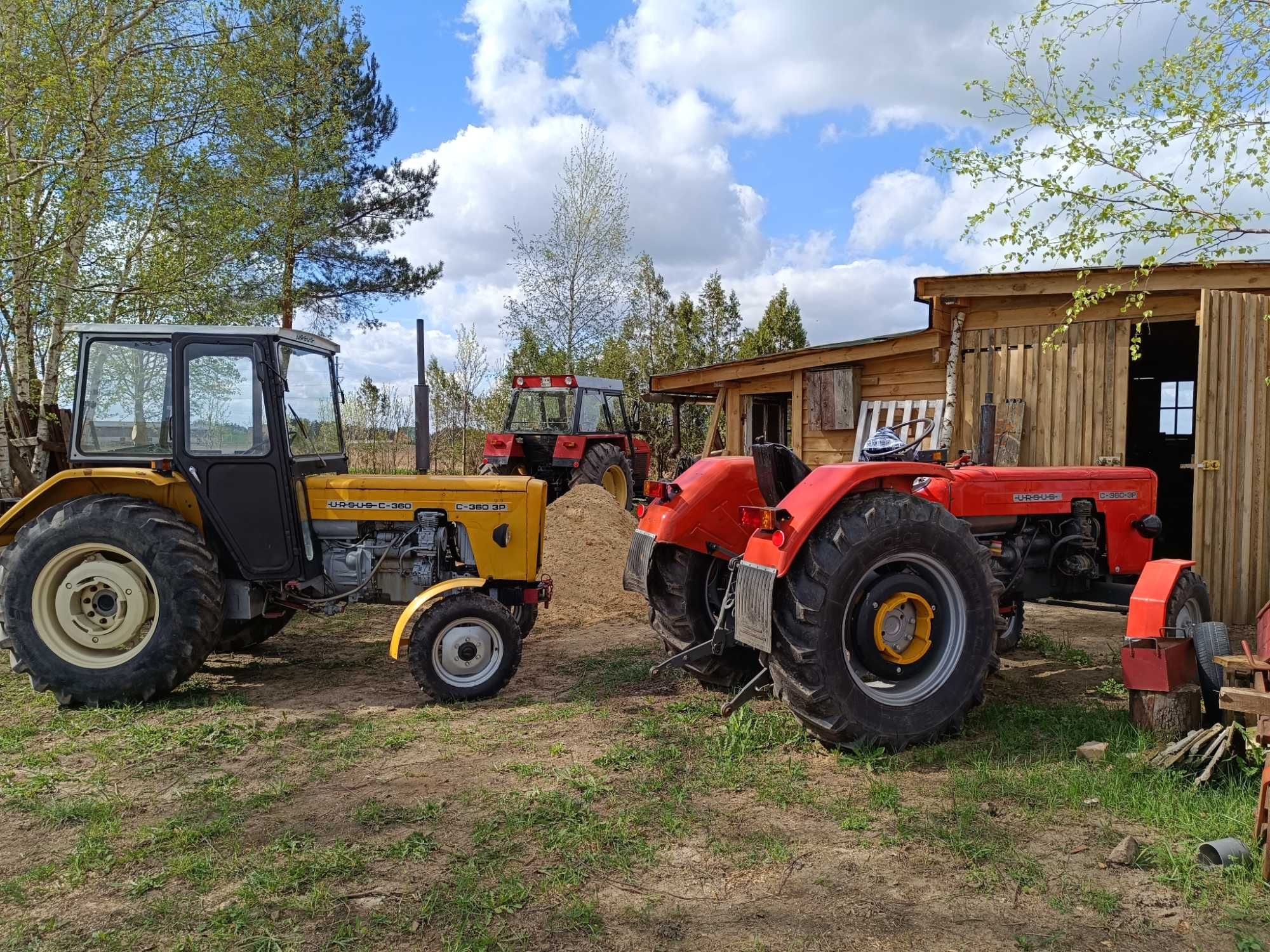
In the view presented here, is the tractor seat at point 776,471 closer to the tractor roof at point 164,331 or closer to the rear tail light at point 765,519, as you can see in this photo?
the rear tail light at point 765,519

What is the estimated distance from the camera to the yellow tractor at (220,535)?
15.9 ft

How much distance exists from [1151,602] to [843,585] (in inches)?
60.9

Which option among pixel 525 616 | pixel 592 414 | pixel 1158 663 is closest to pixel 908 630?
pixel 1158 663

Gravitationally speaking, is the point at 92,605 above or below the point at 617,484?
below

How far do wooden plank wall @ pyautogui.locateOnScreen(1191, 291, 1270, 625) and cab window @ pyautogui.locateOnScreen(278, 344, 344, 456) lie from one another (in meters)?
6.50

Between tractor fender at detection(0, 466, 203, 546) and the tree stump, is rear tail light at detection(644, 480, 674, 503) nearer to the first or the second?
the tree stump

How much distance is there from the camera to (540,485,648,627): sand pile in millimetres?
7703

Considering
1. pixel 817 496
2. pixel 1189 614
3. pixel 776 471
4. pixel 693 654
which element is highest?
pixel 776 471

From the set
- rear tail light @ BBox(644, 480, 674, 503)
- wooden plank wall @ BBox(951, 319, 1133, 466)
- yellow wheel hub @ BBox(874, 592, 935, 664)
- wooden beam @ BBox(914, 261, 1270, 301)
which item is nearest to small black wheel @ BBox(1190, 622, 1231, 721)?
yellow wheel hub @ BBox(874, 592, 935, 664)

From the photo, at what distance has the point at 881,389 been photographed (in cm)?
989

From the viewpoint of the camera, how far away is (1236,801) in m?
3.17

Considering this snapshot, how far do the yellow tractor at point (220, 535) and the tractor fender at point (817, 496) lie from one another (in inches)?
74.4

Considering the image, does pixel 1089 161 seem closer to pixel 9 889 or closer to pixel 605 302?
pixel 9 889

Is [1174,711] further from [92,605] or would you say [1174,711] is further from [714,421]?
[714,421]
